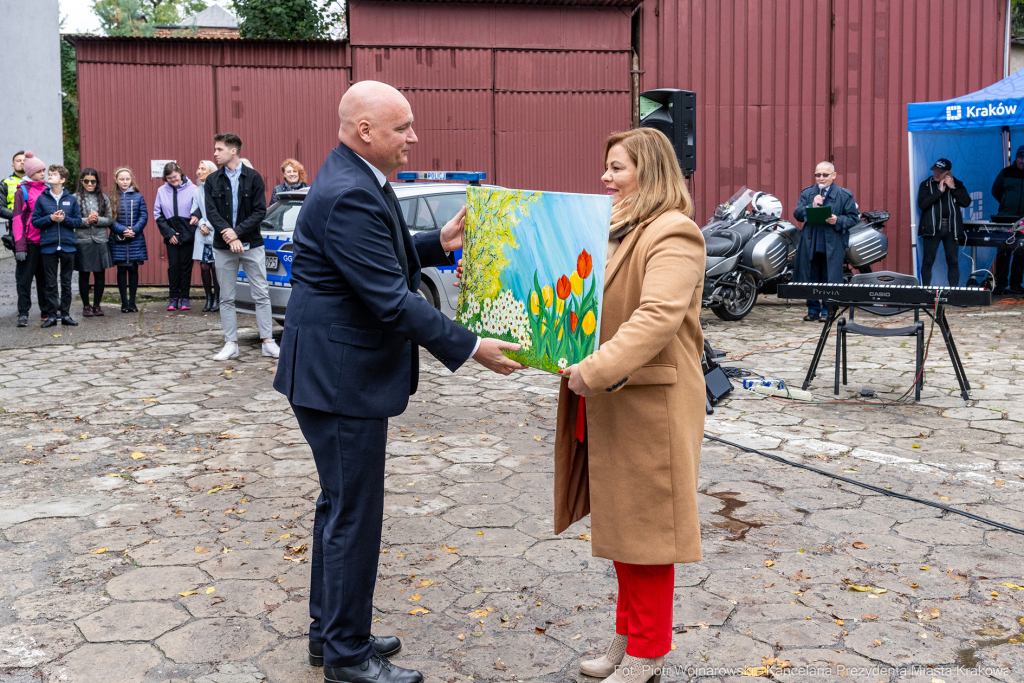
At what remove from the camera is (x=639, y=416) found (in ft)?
9.77

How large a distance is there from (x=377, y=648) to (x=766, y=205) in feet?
35.9

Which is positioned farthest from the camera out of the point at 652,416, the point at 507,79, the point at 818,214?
the point at 507,79

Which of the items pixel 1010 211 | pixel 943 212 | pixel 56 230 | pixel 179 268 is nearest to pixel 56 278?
pixel 56 230

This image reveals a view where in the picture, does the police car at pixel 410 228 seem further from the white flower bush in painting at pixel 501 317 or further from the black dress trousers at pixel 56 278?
the white flower bush in painting at pixel 501 317

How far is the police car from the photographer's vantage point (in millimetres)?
9461

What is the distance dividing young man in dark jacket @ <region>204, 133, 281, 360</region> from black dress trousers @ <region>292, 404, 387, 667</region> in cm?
586

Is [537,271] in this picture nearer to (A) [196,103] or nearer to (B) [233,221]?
(B) [233,221]

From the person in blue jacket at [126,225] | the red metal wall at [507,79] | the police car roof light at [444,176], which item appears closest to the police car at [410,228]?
the police car roof light at [444,176]

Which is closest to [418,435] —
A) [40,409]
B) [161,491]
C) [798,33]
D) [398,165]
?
[161,491]

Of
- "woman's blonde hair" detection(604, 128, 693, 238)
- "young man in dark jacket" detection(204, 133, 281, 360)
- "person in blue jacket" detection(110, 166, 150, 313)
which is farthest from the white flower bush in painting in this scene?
"person in blue jacket" detection(110, 166, 150, 313)

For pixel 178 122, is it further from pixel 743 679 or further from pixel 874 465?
pixel 743 679

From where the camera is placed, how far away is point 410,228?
9.89 m

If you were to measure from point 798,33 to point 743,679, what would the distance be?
14.2 meters

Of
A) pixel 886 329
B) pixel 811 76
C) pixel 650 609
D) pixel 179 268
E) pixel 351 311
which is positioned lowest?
pixel 650 609
